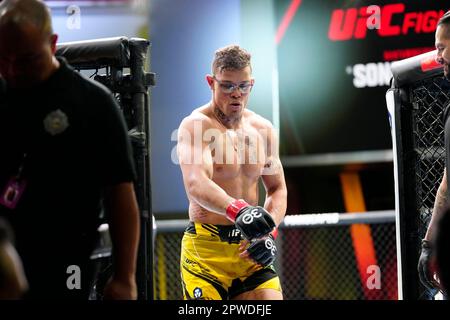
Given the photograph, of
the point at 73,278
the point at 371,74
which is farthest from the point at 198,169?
the point at 371,74

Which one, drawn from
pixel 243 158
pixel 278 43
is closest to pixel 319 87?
pixel 278 43

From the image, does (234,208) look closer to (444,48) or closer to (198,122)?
(198,122)

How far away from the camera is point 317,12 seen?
729 cm

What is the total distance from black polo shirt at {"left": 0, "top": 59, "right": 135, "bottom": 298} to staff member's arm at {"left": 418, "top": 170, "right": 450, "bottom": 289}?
1704mm

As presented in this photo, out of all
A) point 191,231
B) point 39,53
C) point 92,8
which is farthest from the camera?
point 92,8

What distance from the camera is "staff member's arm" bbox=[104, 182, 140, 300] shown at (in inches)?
115

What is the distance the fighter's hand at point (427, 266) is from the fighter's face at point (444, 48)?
775 mm

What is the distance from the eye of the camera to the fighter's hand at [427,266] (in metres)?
4.09

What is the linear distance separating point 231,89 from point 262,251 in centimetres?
84

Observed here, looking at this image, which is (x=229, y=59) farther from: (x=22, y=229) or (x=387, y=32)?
(x=387, y=32)

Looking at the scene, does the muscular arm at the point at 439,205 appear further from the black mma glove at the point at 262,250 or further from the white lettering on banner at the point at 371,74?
the white lettering on banner at the point at 371,74

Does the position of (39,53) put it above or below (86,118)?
above

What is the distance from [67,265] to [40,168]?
33cm

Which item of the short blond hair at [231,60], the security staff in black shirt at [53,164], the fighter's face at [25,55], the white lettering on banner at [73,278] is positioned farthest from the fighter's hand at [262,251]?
the fighter's face at [25,55]
